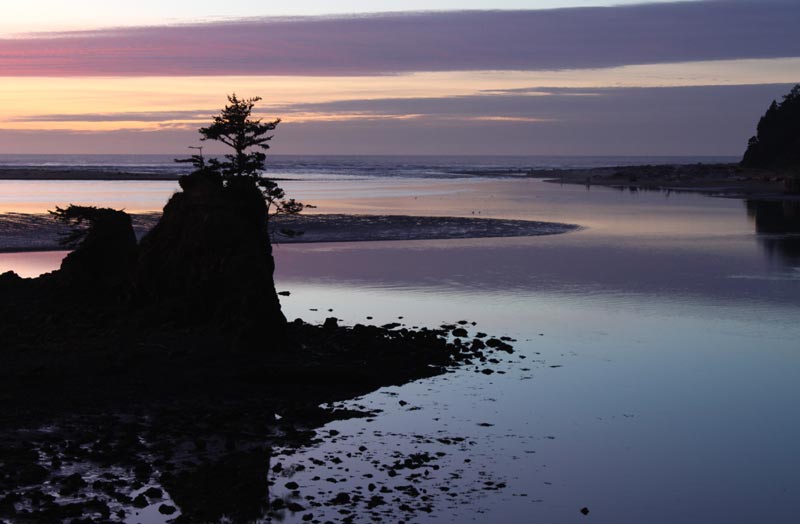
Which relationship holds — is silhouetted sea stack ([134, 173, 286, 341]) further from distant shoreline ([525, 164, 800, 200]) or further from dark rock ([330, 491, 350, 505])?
distant shoreline ([525, 164, 800, 200])

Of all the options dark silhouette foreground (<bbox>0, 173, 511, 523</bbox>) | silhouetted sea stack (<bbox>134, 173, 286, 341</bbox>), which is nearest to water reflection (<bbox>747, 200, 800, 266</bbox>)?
dark silhouette foreground (<bbox>0, 173, 511, 523</bbox>)

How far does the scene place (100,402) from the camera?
21.0 meters

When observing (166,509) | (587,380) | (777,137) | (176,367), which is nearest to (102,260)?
(176,367)

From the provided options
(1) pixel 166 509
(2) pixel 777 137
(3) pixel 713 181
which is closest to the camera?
(1) pixel 166 509

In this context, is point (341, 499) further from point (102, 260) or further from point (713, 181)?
point (713, 181)

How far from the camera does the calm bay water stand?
16.0 meters

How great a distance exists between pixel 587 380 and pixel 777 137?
527 ft

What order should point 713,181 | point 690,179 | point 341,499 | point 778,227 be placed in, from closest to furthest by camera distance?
point 341,499 < point 778,227 < point 713,181 < point 690,179

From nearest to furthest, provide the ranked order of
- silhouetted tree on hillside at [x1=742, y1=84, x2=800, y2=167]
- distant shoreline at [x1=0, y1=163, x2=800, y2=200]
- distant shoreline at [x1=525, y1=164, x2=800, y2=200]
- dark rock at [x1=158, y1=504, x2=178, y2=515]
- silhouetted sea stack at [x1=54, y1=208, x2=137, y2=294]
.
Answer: dark rock at [x1=158, y1=504, x2=178, y2=515] → silhouetted sea stack at [x1=54, y1=208, x2=137, y2=294] → distant shoreline at [x1=525, y1=164, x2=800, y2=200] → distant shoreline at [x1=0, y1=163, x2=800, y2=200] → silhouetted tree on hillside at [x1=742, y1=84, x2=800, y2=167]

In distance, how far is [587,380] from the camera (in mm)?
23266

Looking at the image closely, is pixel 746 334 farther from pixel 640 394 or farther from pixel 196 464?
pixel 196 464

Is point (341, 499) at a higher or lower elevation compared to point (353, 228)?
lower

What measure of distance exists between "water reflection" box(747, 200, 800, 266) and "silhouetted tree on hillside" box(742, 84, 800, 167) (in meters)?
73.7

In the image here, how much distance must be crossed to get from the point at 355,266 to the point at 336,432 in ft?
84.3
